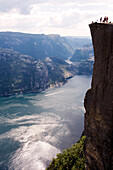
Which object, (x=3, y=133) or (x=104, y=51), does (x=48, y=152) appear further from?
(x=104, y=51)

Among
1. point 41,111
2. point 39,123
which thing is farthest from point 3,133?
point 41,111

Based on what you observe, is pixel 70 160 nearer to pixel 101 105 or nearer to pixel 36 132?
Answer: pixel 101 105

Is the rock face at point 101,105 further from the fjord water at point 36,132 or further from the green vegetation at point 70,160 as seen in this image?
the fjord water at point 36,132

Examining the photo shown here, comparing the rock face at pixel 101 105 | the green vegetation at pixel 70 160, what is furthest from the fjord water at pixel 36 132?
the rock face at pixel 101 105

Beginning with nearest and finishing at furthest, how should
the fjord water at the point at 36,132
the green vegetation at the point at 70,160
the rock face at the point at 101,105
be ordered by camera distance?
the rock face at the point at 101,105 < the green vegetation at the point at 70,160 < the fjord water at the point at 36,132

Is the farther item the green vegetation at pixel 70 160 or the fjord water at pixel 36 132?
the fjord water at pixel 36 132

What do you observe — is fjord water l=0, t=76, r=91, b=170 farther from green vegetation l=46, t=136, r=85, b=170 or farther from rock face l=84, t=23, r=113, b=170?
rock face l=84, t=23, r=113, b=170

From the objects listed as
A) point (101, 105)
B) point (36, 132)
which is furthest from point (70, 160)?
point (36, 132)

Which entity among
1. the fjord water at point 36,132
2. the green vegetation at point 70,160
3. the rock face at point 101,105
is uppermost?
the rock face at point 101,105
